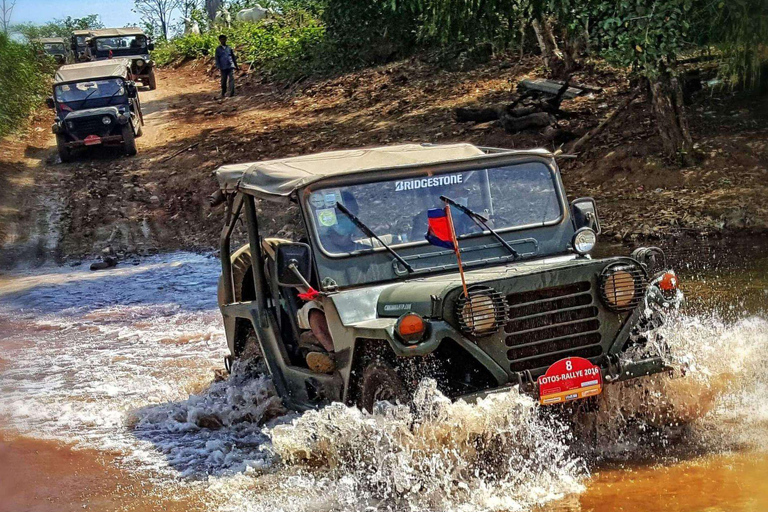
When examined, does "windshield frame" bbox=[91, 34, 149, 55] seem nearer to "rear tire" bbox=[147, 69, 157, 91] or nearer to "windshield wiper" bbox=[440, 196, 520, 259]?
"rear tire" bbox=[147, 69, 157, 91]

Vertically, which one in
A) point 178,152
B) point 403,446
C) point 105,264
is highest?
point 403,446

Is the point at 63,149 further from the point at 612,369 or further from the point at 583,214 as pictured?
the point at 612,369

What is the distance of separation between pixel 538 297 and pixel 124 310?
7.66 metres

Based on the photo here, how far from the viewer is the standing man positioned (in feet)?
83.4

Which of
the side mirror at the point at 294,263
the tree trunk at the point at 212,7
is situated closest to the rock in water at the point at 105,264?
the side mirror at the point at 294,263

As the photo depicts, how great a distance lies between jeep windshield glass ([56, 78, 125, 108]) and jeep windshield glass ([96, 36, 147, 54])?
1046 centimetres

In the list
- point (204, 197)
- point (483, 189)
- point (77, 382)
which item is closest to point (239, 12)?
point (204, 197)

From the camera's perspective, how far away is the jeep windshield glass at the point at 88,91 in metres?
21.1

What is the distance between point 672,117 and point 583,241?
7.44m

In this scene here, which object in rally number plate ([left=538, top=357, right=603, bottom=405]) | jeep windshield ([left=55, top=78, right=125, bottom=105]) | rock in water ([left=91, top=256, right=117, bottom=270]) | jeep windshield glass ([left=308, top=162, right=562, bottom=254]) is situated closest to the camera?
rally number plate ([left=538, top=357, right=603, bottom=405])

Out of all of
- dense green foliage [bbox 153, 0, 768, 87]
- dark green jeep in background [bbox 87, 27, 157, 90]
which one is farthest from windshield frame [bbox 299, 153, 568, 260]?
dark green jeep in background [bbox 87, 27, 157, 90]

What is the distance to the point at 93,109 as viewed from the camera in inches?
821

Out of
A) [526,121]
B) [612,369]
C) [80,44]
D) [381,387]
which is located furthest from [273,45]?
[612,369]

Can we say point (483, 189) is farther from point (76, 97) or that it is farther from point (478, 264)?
point (76, 97)
